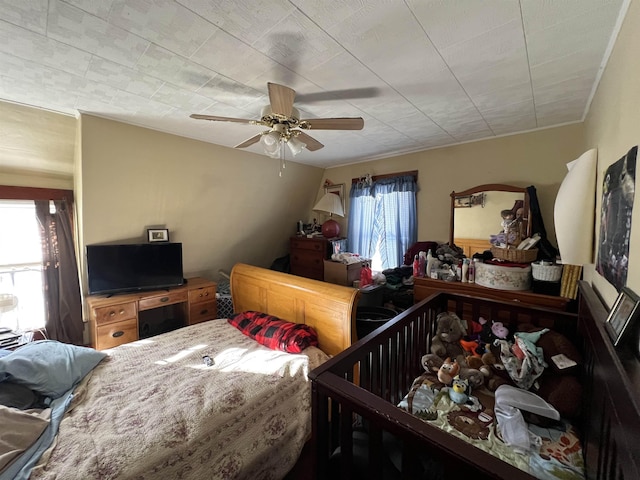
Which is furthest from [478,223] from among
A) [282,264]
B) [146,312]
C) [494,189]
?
[146,312]

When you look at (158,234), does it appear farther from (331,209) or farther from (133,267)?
(331,209)

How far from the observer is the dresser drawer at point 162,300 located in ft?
9.27

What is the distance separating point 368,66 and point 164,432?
2177mm

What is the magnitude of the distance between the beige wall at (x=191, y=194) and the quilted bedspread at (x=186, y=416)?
1.46 m

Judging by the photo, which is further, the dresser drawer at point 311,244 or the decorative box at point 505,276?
the dresser drawer at point 311,244

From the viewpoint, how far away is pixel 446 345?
5.96 ft

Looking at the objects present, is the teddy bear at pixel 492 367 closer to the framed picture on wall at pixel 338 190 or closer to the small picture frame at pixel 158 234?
the framed picture on wall at pixel 338 190

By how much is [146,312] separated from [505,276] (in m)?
4.06

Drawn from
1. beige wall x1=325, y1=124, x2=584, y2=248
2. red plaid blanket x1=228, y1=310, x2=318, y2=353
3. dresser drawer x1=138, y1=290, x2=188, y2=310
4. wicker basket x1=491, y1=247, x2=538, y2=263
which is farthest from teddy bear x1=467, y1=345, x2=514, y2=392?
dresser drawer x1=138, y1=290, x2=188, y2=310

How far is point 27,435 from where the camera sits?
3.59 ft

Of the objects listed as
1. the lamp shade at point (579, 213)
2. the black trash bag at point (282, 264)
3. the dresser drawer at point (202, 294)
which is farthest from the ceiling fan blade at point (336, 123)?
the black trash bag at point (282, 264)

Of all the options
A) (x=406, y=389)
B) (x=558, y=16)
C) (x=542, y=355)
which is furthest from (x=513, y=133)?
(x=406, y=389)

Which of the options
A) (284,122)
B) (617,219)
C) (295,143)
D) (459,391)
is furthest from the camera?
(295,143)

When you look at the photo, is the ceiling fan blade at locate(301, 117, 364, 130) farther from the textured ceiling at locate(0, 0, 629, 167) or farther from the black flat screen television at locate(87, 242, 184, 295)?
the black flat screen television at locate(87, 242, 184, 295)
